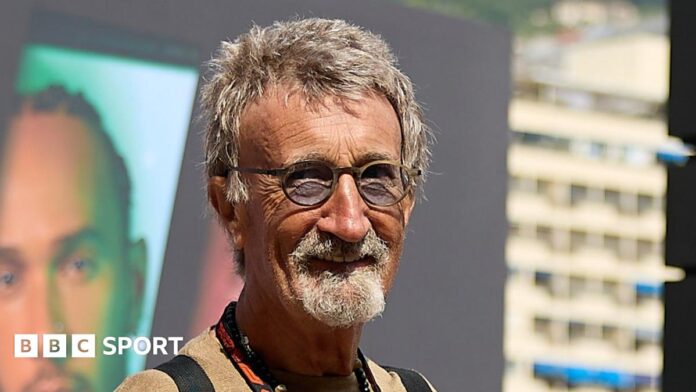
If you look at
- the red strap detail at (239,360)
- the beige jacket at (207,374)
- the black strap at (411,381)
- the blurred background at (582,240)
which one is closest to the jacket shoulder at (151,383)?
the beige jacket at (207,374)

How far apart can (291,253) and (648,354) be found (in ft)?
269

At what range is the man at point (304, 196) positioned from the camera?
96.2 inches

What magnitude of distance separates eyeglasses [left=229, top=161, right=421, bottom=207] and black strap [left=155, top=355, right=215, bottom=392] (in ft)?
0.94

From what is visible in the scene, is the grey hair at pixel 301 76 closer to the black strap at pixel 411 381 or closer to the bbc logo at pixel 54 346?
the black strap at pixel 411 381

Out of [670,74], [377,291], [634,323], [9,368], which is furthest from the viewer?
[634,323]

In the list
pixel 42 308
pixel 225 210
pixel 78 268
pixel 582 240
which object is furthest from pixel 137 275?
pixel 582 240

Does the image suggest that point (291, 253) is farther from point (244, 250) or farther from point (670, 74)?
point (670, 74)

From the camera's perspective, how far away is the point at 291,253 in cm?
246

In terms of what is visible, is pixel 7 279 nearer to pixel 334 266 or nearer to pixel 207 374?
pixel 207 374

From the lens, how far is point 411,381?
279 centimetres

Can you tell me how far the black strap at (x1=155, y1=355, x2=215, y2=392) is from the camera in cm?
243

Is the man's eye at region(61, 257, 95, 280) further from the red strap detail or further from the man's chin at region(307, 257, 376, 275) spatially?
the man's chin at region(307, 257, 376, 275)

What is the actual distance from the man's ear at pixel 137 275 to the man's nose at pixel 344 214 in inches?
73.7

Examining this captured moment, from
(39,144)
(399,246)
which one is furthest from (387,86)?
(39,144)
